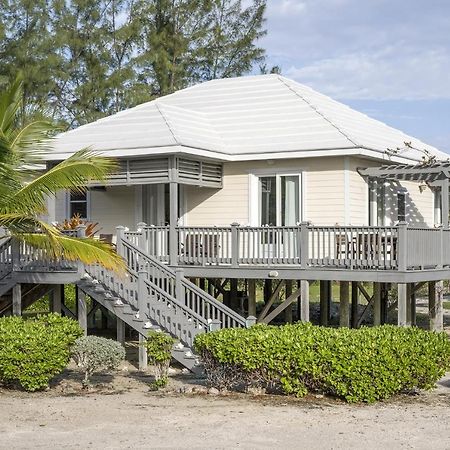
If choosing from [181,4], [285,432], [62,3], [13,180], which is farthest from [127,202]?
[181,4]

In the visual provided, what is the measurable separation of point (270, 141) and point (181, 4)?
956 inches

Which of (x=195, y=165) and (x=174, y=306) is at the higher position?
(x=195, y=165)

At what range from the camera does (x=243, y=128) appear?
76.6ft

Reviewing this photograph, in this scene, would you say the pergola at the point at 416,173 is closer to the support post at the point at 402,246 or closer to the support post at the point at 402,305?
the support post at the point at 402,246

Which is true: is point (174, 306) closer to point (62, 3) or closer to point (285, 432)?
point (285, 432)

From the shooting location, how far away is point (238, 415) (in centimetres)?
1302

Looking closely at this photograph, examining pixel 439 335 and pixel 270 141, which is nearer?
pixel 439 335

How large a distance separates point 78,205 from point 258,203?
215 inches

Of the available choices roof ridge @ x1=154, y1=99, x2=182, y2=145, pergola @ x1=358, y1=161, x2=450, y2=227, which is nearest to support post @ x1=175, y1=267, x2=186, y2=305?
roof ridge @ x1=154, y1=99, x2=182, y2=145

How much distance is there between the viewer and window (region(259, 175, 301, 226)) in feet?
71.8

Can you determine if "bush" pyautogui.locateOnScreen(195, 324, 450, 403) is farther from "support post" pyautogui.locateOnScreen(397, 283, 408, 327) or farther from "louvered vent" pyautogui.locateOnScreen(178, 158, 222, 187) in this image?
"louvered vent" pyautogui.locateOnScreen(178, 158, 222, 187)

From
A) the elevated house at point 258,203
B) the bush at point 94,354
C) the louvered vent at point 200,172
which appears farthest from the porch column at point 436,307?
the bush at point 94,354

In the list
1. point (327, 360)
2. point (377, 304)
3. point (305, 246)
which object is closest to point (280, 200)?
point (305, 246)

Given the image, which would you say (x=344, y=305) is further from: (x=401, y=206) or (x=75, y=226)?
(x=75, y=226)
